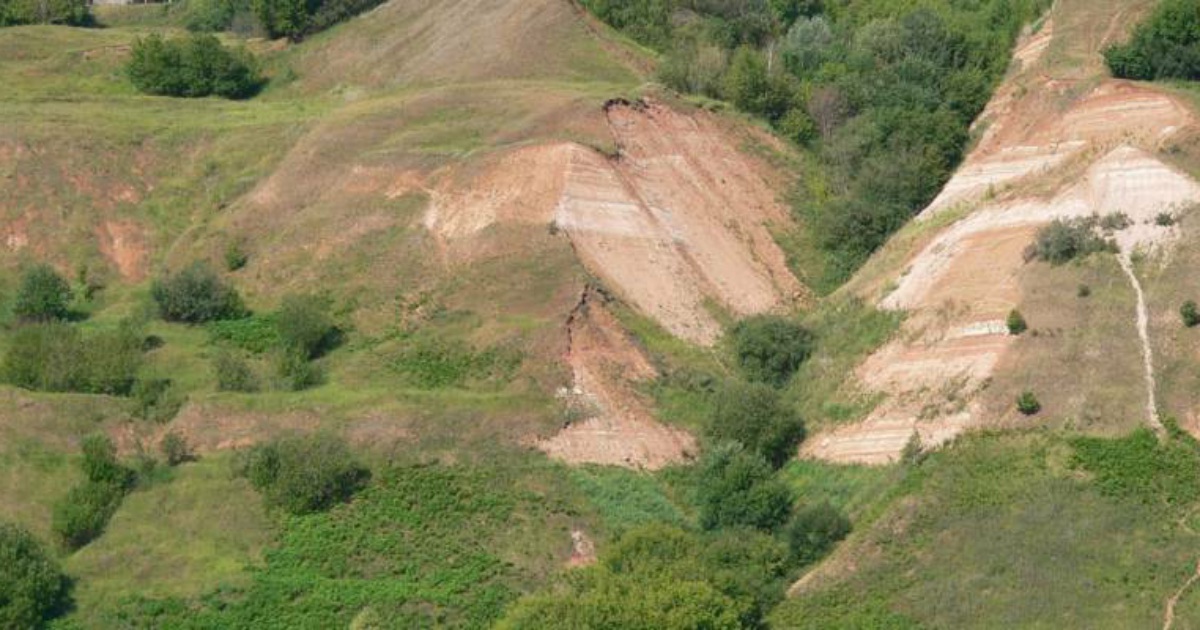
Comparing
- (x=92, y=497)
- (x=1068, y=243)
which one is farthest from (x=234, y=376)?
(x=1068, y=243)

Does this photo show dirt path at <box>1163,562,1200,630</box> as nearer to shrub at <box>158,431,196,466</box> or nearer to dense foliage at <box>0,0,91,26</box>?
shrub at <box>158,431,196,466</box>

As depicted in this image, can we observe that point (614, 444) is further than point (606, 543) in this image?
Yes

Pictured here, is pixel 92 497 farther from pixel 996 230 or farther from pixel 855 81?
pixel 855 81

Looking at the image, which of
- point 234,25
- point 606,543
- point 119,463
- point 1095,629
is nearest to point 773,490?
point 606,543

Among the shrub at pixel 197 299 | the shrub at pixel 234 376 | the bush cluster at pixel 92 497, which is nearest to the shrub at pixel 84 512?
the bush cluster at pixel 92 497

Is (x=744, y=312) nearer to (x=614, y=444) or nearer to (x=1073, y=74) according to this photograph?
(x=614, y=444)

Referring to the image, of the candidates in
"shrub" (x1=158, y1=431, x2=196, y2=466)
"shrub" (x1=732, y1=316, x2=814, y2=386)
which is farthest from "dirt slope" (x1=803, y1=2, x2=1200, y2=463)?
"shrub" (x1=158, y1=431, x2=196, y2=466)
